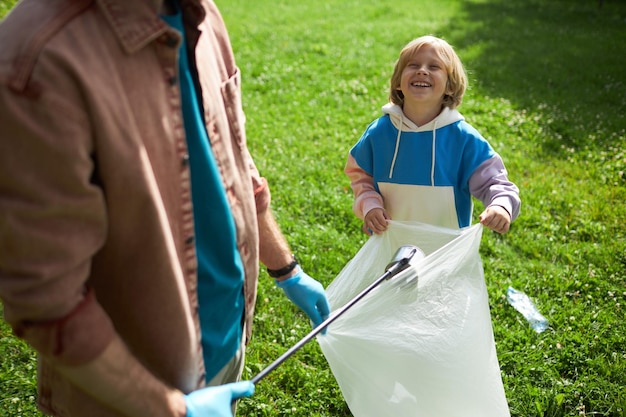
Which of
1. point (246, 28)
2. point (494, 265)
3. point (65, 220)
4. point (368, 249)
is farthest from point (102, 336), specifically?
point (246, 28)

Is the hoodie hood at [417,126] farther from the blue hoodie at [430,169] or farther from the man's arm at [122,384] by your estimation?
the man's arm at [122,384]

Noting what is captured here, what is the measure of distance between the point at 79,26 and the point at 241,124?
0.54 m

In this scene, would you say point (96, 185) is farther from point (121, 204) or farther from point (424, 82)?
point (424, 82)

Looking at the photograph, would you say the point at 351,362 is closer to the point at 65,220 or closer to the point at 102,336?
the point at 102,336

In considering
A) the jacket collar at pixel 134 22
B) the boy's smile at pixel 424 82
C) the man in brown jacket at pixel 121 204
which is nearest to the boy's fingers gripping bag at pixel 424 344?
the boy's smile at pixel 424 82

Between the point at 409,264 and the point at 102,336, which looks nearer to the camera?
the point at 102,336

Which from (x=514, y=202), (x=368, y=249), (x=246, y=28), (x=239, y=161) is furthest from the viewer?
(x=246, y=28)

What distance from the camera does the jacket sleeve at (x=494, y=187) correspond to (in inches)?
88.4

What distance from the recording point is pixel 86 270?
1.00 m

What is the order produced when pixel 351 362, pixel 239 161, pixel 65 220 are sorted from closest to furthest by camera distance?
pixel 65 220 < pixel 239 161 < pixel 351 362

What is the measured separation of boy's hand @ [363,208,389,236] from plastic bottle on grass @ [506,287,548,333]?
1.32 m

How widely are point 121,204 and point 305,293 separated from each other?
2.98ft

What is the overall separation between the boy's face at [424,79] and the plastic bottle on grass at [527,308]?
1.45 metres

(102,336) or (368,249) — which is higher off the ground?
(102,336)
